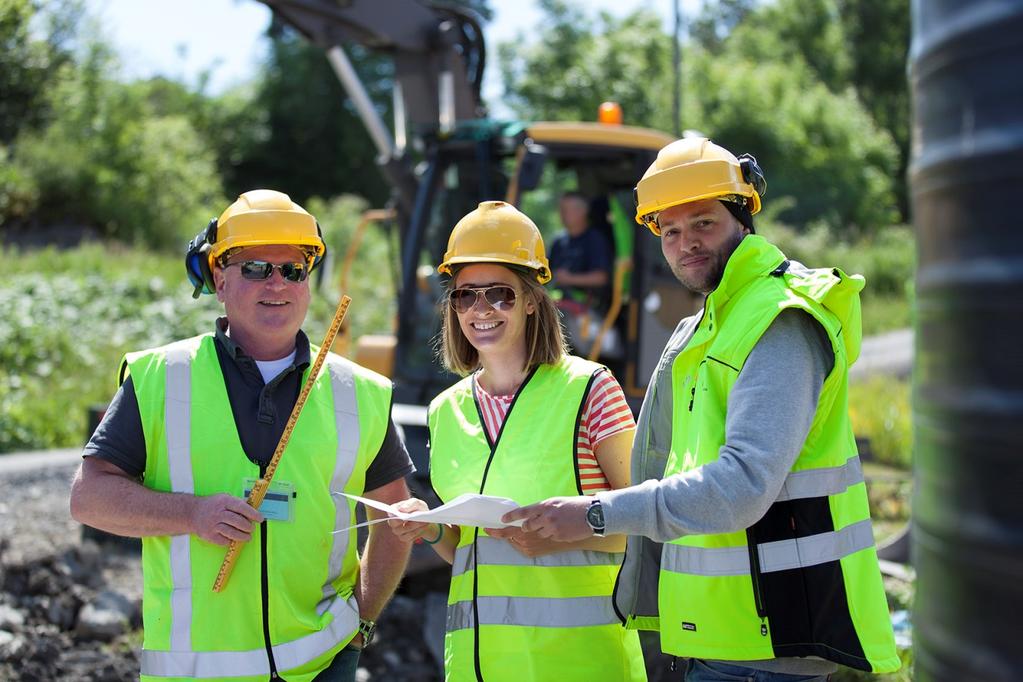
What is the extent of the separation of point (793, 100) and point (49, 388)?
1029 inches

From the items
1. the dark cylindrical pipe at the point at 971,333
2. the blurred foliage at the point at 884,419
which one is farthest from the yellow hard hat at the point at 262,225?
the blurred foliage at the point at 884,419

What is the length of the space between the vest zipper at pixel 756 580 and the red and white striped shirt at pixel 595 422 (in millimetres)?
594

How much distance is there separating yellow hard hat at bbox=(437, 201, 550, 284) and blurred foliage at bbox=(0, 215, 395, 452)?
4369mm

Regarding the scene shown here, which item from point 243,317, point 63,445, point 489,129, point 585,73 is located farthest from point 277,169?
point 243,317

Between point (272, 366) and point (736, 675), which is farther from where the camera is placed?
point (272, 366)

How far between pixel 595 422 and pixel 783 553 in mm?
748

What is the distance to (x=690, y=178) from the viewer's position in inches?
101

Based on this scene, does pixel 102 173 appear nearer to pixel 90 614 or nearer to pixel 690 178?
pixel 90 614

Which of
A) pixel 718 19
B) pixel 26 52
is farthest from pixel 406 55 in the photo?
pixel 718 19

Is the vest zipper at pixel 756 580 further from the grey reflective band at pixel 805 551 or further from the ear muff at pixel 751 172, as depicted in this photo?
the ear muff at pixel 751 172

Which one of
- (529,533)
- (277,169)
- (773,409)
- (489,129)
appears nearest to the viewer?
(773,409)

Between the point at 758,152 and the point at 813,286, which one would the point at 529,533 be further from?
the point at 758,152

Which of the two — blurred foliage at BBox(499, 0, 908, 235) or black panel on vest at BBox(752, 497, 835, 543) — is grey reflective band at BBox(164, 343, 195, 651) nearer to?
black panel on vest at BBox(752, 497, 835, 543)

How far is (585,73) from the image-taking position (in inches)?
1070
